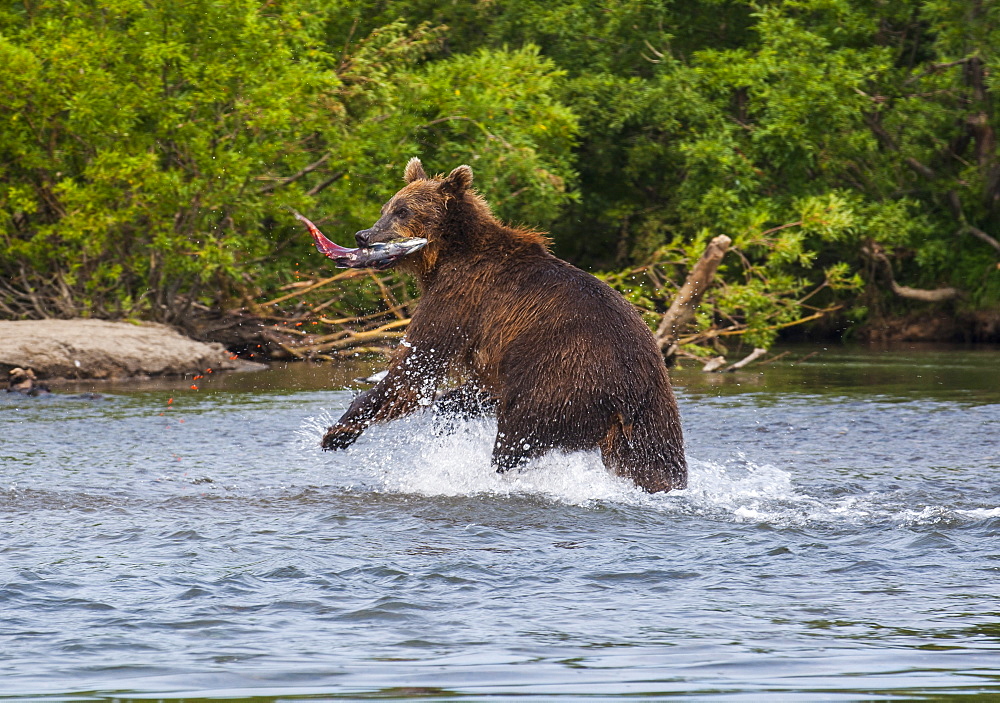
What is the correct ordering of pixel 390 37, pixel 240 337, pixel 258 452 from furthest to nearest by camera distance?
1. pixel 390 37
2. pixel 240 337
3. pixel 258 452

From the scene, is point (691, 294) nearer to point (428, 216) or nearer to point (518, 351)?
point (428, 216)

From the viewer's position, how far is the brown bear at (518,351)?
6.56 m

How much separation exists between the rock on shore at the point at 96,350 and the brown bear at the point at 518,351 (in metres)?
7.64

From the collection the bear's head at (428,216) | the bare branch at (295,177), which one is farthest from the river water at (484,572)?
the bare branch at (295,177)

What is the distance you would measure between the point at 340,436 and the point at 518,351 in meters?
1.18

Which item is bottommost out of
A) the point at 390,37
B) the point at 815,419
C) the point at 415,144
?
the point at 815,419

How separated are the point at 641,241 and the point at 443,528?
54.8 ft

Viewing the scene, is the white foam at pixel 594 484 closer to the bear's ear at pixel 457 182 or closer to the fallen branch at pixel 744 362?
the bear's ear at pixel 457 182

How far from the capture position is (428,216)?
7.45 m

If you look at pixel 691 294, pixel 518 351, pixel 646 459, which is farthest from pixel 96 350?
pixel 646 459

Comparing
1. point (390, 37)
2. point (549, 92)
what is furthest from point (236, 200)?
point (549, 92)

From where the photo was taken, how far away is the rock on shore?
14.0m

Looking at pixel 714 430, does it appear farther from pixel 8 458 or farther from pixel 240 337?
pixel 240 337

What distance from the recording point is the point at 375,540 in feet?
17.7
